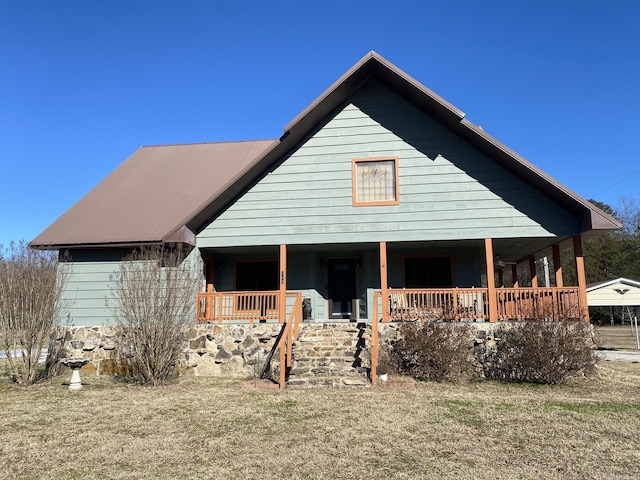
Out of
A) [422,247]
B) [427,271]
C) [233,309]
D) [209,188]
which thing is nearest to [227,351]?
[233,309]

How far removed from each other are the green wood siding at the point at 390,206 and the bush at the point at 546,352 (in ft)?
8.76

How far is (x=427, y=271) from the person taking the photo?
15320 millimetres

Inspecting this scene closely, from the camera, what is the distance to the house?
1197 centimetres

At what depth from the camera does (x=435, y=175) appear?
1259 centimetres

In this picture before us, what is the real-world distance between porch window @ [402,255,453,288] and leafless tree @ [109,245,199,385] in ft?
23.0

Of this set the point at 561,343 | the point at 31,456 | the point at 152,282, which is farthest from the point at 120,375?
the point at 561,343

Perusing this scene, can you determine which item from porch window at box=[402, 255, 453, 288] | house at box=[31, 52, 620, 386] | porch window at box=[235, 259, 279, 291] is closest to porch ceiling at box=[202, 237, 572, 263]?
house at box=[31, 52, 620, 386]

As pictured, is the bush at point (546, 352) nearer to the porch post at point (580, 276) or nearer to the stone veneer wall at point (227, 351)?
the porch post at point (580, 276)

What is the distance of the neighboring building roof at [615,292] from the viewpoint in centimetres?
2138

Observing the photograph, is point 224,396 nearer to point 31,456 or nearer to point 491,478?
point 31,456

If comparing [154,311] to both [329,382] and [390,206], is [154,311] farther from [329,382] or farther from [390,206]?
[390,206]

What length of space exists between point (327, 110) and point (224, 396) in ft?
26.2

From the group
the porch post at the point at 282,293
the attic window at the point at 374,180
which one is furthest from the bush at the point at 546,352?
the porch post at the point at 282,293

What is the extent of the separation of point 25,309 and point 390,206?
30.5 feet
